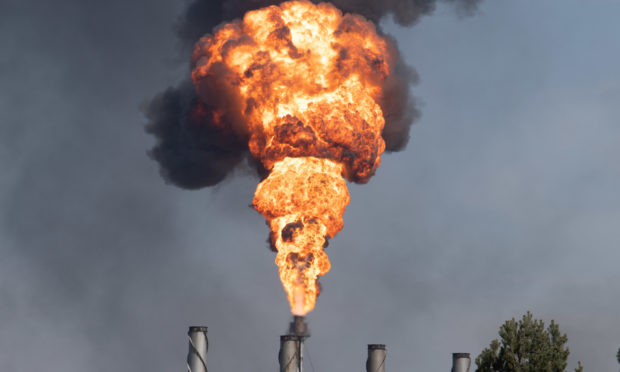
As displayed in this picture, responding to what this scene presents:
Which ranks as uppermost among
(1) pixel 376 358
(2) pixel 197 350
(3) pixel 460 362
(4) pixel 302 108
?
(4) pixel 302 108

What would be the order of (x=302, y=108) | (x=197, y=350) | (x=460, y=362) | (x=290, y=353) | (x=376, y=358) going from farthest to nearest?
(x=460, y=362) < (x=376, y=358) < (x=302, y=108) < (x=290, y=353) < (x=197, y=350)

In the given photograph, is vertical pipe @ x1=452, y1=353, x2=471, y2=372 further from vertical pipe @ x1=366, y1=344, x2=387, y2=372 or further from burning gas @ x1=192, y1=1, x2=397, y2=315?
burning gas @ x1=192, y1=1, x2=397, y2=315

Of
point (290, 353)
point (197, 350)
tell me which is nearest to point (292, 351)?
point (290, 353)

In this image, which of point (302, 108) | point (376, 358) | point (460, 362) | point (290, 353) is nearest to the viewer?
point (290, 353)

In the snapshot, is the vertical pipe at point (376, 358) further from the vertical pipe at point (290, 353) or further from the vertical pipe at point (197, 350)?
the vertical pipe at point (197, 350)

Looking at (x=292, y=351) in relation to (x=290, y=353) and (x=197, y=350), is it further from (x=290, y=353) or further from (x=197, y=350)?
(x=197, y=350)

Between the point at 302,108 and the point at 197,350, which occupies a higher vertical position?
the point at 302,108

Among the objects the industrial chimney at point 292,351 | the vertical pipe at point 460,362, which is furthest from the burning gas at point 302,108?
the vertical pipe at point 460,362

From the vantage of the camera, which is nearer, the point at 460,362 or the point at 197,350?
the point at 197,350

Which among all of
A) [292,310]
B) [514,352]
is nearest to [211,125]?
[292,310]

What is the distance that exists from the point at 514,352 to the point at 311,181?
2173 centimetres

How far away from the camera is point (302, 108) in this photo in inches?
3489

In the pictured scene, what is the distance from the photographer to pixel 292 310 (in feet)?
281

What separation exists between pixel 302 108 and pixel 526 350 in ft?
88.2
